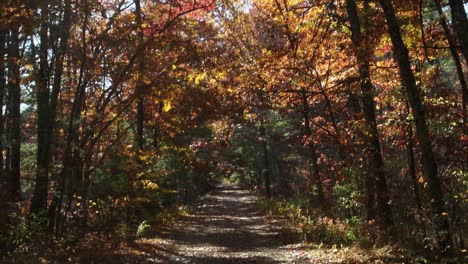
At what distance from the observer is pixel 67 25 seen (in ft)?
38.2

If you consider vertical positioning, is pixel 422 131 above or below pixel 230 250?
above

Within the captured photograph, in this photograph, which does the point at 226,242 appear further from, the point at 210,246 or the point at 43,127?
the point at 43,127

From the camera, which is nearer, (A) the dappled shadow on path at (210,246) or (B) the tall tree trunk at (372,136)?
(B) the tall tree trunk at (372,136)

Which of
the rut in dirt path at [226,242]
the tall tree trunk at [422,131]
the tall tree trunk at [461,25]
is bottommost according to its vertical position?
the rut in dirt path at [226,242]

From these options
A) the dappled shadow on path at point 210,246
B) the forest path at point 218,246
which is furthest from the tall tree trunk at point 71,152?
the forest path at point 218,246

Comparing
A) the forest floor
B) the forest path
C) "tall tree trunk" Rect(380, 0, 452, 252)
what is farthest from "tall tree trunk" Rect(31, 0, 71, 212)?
"tall tree trunk" Rect(380, 0, 452, 252)

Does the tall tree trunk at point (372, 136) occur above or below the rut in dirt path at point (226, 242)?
above

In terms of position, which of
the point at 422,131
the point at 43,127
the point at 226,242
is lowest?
the point at 226,242

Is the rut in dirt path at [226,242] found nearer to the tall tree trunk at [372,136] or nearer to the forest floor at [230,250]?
the forest floor at [230,250]

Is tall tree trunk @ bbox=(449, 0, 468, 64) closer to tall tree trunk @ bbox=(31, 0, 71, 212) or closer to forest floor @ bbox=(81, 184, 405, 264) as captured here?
forest floor @ bbox=(81, 184, 405, 264)

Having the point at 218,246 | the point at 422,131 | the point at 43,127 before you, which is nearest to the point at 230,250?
the point at 218,246

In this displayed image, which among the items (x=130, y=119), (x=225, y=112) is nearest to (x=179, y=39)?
(x=225, y=112)

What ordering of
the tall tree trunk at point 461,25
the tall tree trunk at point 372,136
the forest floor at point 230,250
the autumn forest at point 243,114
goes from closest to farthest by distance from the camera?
1. the tall tree trunk at point 461,25
2. the autumn forest at point 243,114
3. the forest floor at point 230,250
4. the tall tree trunk at point 372,136

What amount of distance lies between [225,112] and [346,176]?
183 inches
